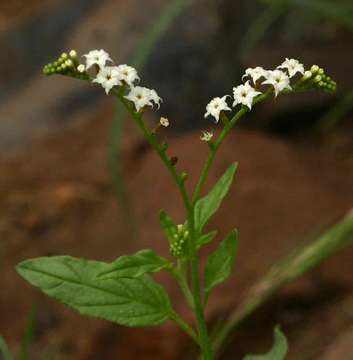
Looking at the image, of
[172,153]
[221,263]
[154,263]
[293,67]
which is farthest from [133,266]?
[172,153]

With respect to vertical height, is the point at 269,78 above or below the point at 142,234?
below

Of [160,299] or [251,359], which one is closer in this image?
[160,299]

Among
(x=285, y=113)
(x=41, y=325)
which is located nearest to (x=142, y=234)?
(x=41, y=325)

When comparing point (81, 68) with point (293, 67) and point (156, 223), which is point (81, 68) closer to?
point (293, 67)

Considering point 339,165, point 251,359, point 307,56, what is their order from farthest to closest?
point 307,56
point 339,165
point 251,359

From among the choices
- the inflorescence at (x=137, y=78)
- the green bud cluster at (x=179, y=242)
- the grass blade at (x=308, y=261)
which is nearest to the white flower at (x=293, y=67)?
the inflorescence at (x=137, y=78)

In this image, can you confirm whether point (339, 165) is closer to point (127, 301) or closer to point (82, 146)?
point (82, 146)
